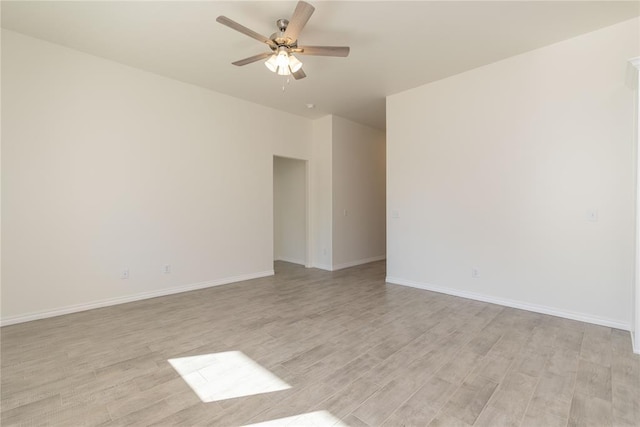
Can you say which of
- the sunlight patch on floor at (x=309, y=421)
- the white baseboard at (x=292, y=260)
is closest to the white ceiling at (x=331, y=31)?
the sunlight patch on floor at (x=309, y=421)

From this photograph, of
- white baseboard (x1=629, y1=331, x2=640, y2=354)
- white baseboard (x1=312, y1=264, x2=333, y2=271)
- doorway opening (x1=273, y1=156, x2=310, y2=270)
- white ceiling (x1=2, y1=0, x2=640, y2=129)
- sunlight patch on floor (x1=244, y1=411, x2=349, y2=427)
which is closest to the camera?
sunlight patch on floor (x1=244, y1=411, x2=349, y2=427)

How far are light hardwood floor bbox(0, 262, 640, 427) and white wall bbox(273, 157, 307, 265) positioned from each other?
277cm

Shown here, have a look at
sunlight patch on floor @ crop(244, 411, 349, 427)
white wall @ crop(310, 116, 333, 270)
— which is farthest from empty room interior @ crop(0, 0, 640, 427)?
white wall @ crop(310, 116, 333, 270)

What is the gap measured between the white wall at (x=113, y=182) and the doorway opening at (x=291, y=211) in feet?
4.36

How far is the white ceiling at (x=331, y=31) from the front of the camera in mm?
2516

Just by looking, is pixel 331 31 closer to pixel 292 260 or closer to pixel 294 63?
pixel 294 63

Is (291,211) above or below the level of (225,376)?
above

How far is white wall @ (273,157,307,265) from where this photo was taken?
6.14 meters

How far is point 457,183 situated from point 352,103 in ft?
7.26

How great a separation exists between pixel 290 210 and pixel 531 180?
14.8ft

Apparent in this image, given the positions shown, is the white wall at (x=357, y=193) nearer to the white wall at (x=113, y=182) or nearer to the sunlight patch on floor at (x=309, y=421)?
the white wall at (x=113, y=182)

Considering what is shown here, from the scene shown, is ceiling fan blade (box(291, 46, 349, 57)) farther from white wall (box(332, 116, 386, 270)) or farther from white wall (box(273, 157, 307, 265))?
white wall (box(273, 157, 307, 265))

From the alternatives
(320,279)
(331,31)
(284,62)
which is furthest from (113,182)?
(320,279)

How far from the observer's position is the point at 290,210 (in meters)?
6.51
